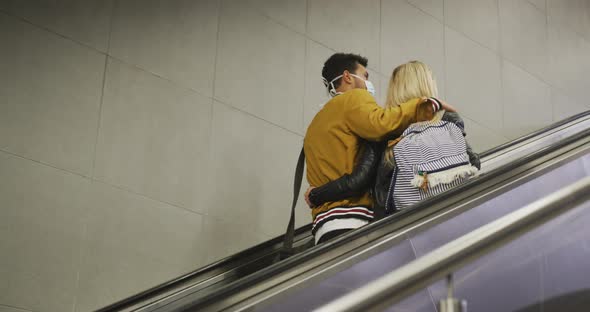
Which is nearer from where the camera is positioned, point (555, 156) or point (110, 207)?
point (555, 156)

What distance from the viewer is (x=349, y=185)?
4574mm

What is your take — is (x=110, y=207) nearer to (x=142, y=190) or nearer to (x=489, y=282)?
(x=142, y=190)

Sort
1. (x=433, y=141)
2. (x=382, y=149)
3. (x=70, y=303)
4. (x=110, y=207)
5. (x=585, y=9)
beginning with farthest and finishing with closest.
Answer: (x=585, y=9), (x=110, y=207), (x=70, y=303), (x=382, y=149), (x=433, y=141)

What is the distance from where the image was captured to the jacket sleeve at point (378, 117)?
15.2 ft

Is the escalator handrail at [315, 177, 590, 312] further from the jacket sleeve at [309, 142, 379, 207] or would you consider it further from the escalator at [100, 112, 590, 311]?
the jacket sleeve at [309, 142, 379, 207]

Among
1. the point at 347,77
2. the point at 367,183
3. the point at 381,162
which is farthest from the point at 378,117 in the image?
the point at 347,77

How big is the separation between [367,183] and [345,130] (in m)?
0.42

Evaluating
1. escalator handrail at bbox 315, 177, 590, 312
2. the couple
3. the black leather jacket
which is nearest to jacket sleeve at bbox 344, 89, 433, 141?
the couple

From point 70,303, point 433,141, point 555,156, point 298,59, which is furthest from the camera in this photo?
point 298,59

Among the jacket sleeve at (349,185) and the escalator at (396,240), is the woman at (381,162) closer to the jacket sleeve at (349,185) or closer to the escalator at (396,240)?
the jacket sleeve at (349,185)

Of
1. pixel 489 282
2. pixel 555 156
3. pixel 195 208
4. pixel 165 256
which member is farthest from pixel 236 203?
pixel 489 282

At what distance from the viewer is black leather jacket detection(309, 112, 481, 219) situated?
14.9 ft

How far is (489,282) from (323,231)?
193 cm

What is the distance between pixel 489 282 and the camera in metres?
2.73
